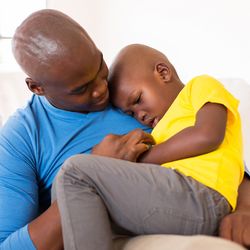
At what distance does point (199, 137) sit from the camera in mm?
989

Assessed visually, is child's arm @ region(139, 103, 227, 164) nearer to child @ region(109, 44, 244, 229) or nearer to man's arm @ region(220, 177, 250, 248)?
child @ region(109, 44, 244, 229)

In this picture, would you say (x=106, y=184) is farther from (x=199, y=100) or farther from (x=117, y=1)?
(x=117, y=1)

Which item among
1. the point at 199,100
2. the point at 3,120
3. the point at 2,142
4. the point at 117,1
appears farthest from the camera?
the point at 117,1

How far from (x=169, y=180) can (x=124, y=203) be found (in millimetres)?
117

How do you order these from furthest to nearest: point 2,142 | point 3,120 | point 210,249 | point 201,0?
1. point 201,0
2. point 3,120
3. point 2,142
4. point 210,249

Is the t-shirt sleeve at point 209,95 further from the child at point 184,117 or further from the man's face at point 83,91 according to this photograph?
the man's face at point 83,91

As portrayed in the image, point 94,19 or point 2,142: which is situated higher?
point 94,19

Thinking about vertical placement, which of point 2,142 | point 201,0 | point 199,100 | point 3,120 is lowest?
point 3,120

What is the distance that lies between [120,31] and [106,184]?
1727 mm

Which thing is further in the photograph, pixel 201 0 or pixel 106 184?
pixel 201 0

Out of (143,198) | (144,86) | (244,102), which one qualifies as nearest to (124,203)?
(143,198)

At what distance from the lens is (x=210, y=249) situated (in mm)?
792

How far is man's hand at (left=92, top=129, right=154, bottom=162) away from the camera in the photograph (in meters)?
1.06

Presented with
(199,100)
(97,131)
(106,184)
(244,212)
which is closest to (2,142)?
(97,131)
